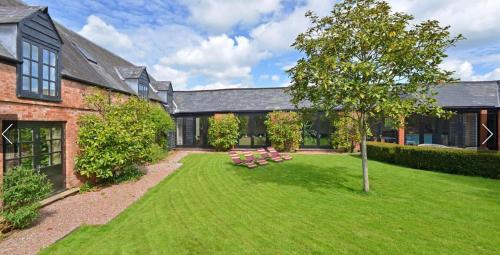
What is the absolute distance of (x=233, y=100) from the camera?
2644cm

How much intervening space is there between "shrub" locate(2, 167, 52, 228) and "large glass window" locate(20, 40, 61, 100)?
2.58 m

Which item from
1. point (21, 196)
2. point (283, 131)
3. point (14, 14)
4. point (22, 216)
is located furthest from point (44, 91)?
point (283, 131)

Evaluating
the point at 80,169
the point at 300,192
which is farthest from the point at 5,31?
the point at 300,192

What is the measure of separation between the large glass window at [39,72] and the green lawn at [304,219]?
177 inches

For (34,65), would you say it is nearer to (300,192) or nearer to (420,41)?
(300,192)

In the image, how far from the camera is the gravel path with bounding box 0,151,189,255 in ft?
18.9

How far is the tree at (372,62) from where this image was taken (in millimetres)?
7660

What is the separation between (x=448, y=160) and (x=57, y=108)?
16703mm

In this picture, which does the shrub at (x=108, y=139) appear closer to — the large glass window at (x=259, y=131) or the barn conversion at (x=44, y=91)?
the barn conversion at (x=44, y=91)

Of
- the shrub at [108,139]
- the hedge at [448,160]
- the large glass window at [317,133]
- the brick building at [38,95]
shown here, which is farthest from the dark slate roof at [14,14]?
the large glass window at [317,133]

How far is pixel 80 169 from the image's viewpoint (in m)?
10.3

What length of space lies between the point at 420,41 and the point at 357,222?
540 cm

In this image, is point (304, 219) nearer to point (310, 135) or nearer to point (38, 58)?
point (38, 58)


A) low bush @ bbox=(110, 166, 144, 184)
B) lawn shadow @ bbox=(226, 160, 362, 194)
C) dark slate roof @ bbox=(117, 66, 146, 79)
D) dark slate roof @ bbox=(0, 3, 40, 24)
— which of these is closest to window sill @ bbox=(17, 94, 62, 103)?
dark slate roof @ bbox=(0, 3, 40, 24)
